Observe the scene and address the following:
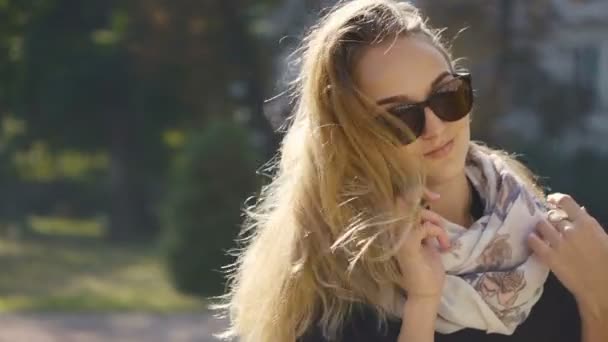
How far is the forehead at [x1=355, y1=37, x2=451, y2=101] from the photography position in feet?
6.55

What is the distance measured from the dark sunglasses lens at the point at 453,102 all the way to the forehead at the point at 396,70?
0.08 ft

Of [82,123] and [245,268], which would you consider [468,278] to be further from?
[82,123]

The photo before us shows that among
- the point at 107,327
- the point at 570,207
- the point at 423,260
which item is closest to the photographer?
the point at 423,260

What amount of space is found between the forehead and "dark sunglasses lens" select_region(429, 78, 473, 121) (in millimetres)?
24

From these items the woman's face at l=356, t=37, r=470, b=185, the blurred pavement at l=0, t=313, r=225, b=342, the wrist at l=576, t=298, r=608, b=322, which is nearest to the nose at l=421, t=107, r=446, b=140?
the woman's face at l=356, t=37, r=470, b=185

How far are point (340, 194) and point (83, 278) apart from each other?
57.3 ft

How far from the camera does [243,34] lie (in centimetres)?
2300

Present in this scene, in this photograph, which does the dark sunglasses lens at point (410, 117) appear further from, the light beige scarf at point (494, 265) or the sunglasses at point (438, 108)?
the light beige scarf at point (494, 265)

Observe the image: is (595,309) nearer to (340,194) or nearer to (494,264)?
(494,264)

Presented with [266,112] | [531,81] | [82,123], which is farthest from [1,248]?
[266,112]

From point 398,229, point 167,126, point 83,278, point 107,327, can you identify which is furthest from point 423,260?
point 167,126

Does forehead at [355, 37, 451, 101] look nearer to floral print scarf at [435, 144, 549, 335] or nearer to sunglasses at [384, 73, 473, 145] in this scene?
sunglasses at [384, 73, 473, 145]

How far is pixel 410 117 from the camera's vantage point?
6.53 feet

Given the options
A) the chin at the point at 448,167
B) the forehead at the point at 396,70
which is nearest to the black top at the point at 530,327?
the chin at the point at 448,167
